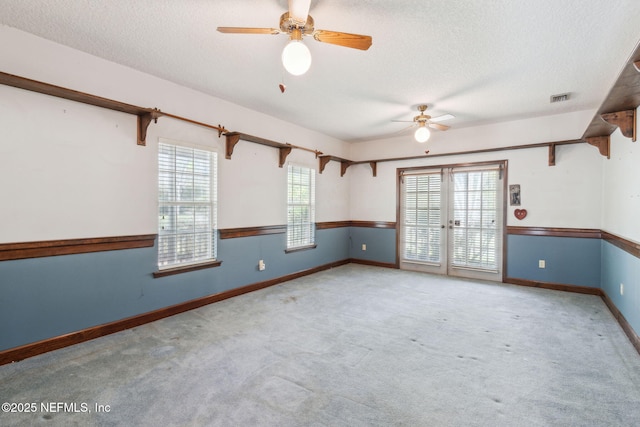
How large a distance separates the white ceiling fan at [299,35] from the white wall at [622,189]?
9.99ft

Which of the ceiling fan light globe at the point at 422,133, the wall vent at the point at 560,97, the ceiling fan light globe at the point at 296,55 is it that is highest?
the wall vent at the point at 560,97

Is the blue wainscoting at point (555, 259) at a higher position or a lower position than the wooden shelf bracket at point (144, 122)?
lower

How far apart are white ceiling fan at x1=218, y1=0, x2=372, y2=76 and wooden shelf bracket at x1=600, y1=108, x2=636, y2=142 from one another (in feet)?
9.18

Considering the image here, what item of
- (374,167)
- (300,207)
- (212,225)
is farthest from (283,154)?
(374,167)

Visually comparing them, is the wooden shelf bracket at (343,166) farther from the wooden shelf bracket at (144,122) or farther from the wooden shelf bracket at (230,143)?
the wooden shelf bracket at (144,122)

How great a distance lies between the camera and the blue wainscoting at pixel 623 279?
2.89 metres

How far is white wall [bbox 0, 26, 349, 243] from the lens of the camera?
2.55 meters

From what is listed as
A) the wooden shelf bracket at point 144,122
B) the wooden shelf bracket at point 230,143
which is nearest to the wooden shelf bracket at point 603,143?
the wooden shelf bracket at point 230,143

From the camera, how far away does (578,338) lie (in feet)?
9.86

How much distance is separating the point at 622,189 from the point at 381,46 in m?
3.17

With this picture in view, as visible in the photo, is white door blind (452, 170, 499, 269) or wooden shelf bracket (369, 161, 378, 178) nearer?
white door blind (452, 170, 499, 269)

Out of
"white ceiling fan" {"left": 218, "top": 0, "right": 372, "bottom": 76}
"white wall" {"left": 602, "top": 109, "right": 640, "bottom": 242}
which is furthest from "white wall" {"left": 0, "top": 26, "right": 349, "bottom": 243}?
"white wall" {"left": 602, "top": 109, "right": 640, "bottom": 242}

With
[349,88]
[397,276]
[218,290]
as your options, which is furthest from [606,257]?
[218,290]

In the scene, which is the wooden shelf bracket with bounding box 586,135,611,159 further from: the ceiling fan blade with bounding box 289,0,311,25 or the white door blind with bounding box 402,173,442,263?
the ceiling fan blade with bounding box 289,0,311,25
